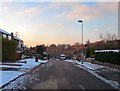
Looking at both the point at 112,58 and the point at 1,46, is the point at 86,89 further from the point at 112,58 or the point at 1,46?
the point at 1,46

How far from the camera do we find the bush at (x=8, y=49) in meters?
45.5

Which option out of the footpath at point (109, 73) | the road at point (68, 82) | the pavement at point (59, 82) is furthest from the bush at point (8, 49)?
the pavement at point (59, 82)

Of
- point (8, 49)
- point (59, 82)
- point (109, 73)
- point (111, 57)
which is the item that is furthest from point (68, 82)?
point (8, 49)

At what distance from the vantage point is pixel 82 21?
186ft

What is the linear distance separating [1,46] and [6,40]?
1.70 metres

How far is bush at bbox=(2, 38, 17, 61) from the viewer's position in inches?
1790

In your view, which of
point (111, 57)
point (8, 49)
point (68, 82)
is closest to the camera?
point (68, 82)

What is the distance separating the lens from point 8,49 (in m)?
45.8

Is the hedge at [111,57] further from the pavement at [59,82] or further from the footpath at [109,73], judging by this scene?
the pavement at [59,82]

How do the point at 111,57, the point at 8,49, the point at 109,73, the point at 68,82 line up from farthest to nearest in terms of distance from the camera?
the point at 8,49 < the point at 111,57 < the point at 109,73 < the point at 68,82

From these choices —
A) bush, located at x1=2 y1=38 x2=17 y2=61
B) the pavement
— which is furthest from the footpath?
bush, located at x1=2 y1=38 x2=17 y2=61

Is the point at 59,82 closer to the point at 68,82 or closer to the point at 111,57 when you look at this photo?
the point at 68,82

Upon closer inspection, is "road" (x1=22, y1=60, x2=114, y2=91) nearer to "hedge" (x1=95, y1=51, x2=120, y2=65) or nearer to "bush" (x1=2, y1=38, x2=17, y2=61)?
"hedge" (x1=95, y1=51, x2=120, y2=65)

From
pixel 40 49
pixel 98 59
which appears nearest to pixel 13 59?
pixel 98 59
